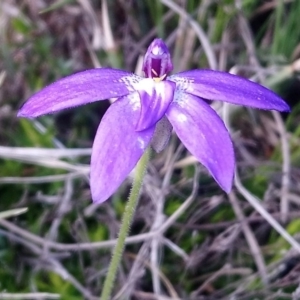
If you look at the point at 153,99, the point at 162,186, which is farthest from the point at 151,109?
the point at 162,186

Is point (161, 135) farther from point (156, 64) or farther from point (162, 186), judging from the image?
point (162, 186)

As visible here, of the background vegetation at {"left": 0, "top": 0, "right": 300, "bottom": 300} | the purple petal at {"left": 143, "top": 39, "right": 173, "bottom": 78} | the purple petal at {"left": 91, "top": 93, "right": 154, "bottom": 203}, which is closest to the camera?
the purple petal at {"left": 91, "top": 93, "right": 154, "bottom": 203}

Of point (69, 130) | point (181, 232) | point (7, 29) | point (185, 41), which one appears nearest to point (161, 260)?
point (181, 232)

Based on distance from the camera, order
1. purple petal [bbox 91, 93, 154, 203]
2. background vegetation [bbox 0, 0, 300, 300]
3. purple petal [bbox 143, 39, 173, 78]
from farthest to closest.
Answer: background vegetation [bbox 0, 0, 300, 300], purple petal [bbox 143, 39, 173, 78], purple petal [bbox 91, 93, 154, 203]

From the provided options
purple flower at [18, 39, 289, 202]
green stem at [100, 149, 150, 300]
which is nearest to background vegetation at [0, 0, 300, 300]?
green stem at [100, 149, 150, 300]

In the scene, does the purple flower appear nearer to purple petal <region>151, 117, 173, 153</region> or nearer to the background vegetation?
purple petal <region>151, 117, 173, 153</region>

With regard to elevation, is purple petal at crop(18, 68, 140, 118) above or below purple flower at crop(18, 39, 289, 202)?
above

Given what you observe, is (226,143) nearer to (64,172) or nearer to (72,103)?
(72,103)

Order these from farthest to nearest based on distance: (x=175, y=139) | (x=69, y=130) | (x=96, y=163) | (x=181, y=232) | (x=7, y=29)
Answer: (x=7, y=29)
(x=69, y=130)
(x=175, y=139)
(x=181, y=232)
(x=96, y=163)
